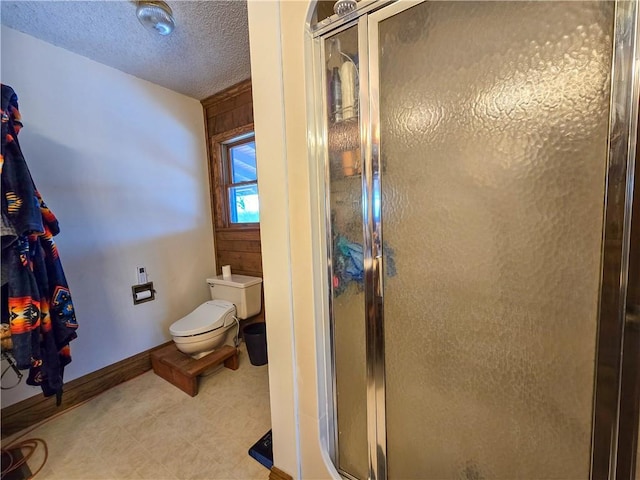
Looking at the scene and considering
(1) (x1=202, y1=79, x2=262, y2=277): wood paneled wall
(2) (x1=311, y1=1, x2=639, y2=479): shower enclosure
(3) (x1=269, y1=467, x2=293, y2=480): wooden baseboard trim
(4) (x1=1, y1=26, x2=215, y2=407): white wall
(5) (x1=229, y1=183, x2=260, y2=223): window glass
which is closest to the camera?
(2) (x1=311, y1=1, x2=639, y2=479): shower enclosure

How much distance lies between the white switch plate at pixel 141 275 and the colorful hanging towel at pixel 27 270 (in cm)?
68

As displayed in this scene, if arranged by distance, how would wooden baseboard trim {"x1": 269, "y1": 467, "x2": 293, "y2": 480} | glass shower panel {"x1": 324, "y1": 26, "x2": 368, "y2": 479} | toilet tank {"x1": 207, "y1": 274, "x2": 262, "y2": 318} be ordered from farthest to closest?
toilet tank {"x1": 207, "y1": 274, "x2": 262, "y2": 318} → wooden baseboard trim {"x1": 269, "y1": 467, "x2": 293, "y2": 480} → glass shower panel {"x1": 324, "y1": 26, "x2": 368, "y2": 479}

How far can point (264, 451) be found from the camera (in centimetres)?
127

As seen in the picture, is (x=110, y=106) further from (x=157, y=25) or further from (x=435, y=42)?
(x=435, y=42)

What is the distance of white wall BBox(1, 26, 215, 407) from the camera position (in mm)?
1571

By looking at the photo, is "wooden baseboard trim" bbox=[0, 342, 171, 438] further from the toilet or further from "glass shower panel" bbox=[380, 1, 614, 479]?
"glass shower panel" bbox=[380, 1, 614, 479]

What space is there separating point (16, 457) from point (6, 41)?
2274 millimetres

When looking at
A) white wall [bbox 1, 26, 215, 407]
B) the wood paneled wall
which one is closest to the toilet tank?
the wood paneled wall

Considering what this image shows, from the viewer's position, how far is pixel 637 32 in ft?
1.65

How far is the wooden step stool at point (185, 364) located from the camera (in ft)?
5.72

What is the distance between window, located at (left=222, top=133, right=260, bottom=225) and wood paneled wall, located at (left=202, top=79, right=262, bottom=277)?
0.07m

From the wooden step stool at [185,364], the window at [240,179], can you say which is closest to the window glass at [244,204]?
the window at [240,179]

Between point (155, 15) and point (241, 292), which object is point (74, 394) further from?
point (155, 15)

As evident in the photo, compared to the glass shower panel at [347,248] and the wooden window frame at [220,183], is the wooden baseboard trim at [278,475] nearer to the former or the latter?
the glass shower panel at [347,248]
